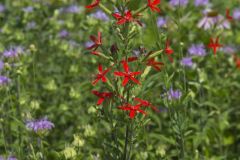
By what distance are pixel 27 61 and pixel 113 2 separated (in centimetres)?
145

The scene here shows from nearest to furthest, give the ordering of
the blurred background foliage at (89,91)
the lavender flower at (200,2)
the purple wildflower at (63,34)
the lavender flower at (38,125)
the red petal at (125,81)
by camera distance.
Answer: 1. the red petal at (125,81)
2. the lavender flower at (38,125)
3. the blurred background foliage at (89,91)
4. the purple wildflower at (63,34)
5. the lavender flower at (200,2)

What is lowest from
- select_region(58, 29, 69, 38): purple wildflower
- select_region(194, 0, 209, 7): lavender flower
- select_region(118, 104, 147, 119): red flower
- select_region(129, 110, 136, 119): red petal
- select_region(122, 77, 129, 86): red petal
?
select_region(129, 110, 136, 119): red petal

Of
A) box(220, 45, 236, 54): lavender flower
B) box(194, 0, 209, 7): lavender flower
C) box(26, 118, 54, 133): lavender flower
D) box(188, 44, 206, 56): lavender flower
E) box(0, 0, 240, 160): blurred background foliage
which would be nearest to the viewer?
A: box(26, 118, 54, 133): lavender flower

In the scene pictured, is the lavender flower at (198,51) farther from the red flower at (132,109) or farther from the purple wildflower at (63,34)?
the red flower at (132,109)

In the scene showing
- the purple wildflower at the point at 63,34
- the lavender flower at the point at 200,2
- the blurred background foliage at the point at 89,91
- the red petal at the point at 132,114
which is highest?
the lavender flower at the point at 200,2

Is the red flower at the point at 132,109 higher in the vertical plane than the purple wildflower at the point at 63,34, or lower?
lower

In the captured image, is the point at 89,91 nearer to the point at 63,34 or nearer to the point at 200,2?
the point at 63,34

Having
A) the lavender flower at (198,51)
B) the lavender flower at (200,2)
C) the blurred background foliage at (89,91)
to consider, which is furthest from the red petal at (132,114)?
the lavender flower at (200,2)

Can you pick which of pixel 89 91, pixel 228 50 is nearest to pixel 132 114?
pixel 89 91

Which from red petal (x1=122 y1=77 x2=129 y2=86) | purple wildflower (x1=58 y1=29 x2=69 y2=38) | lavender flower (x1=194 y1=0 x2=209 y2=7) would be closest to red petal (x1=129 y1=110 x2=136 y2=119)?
red petal (x1=122 y1=77 x2=129 y2=86)

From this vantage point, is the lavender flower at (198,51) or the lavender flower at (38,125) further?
the lavender flower at (198,51)

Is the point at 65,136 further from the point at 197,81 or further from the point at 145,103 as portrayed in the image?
the point at 145,103

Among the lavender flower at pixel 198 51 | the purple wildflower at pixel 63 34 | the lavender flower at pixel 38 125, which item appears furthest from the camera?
the purple wildflower at pixel 63 34

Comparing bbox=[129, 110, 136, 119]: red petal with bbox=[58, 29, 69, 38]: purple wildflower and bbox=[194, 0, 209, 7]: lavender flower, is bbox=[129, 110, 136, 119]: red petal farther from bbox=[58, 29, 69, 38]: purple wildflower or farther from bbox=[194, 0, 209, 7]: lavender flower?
bbox=[194, 0, 209, 7]: lavender flower
